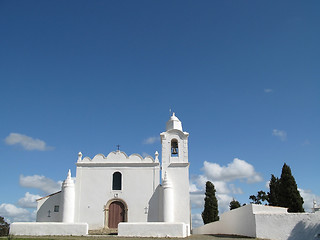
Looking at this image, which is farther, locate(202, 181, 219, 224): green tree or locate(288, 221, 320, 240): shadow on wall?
locate(202, 181, 219, 224): green tree

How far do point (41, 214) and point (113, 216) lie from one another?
5883 mm

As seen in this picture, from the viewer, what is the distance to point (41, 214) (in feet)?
83.1

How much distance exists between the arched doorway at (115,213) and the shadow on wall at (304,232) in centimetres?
1288

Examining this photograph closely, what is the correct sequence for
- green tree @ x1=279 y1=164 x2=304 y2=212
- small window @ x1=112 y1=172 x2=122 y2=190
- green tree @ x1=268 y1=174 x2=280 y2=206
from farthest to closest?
green tree @ x1=268 y1=174 x2=280 y2=206 → green tree @ x1=279 y1=164 x2=304 y2=212 → small window @ x1=112 y1=172 x2=122 y2=190

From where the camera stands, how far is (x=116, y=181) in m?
25.5

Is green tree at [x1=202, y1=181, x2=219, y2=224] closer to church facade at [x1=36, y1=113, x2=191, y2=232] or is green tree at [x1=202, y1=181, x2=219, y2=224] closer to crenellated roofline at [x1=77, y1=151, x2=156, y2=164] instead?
church facade at [x1=36, y1=113, x2=191, y2=232]

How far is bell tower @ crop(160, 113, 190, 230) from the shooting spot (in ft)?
79.9

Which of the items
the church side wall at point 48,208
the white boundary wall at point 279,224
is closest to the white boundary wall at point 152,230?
the white boundary wall at point 279,224

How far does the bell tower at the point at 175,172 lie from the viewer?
24359 mm

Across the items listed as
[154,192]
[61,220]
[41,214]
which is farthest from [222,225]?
[41,214]

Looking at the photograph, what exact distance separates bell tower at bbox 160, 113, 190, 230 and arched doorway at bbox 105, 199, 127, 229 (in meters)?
3.36

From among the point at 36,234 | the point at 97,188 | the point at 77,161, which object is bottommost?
the point at 36,234

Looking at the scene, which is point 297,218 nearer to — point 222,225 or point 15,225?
point 222,225

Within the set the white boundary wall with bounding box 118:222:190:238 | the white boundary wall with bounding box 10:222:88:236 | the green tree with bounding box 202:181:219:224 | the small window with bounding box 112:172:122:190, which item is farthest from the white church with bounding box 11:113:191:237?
the green tree with bounding box 202:181:219:224
